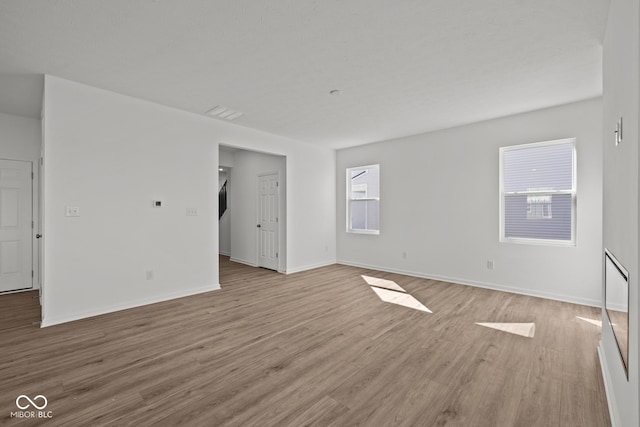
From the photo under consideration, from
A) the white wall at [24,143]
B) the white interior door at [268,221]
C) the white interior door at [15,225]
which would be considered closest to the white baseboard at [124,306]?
the white interior door at [268,221]

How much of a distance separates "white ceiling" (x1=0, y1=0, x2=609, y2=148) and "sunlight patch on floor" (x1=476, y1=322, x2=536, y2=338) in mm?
2705

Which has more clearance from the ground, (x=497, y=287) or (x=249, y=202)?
(x=249, y=202)

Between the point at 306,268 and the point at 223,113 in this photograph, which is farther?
the point at 306,268

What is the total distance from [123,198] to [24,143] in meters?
2.42

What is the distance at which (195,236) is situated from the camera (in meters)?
4.43

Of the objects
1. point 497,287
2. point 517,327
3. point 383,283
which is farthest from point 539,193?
point 383,283

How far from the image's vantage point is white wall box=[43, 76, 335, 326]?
10.7ft

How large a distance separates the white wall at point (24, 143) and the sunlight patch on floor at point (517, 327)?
21.2ft

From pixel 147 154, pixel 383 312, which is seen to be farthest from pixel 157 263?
pixel 383 312

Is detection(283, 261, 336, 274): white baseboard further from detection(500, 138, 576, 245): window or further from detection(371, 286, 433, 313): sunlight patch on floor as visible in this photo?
detection(500, 138, 576, 245): window

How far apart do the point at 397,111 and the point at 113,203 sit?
3.99m

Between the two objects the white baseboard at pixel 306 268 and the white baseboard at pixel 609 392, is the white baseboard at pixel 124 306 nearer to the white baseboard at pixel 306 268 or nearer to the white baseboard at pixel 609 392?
the white baseboard at pixel 306 268

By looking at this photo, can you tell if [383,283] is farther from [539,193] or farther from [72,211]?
[72,211]

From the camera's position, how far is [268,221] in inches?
247
